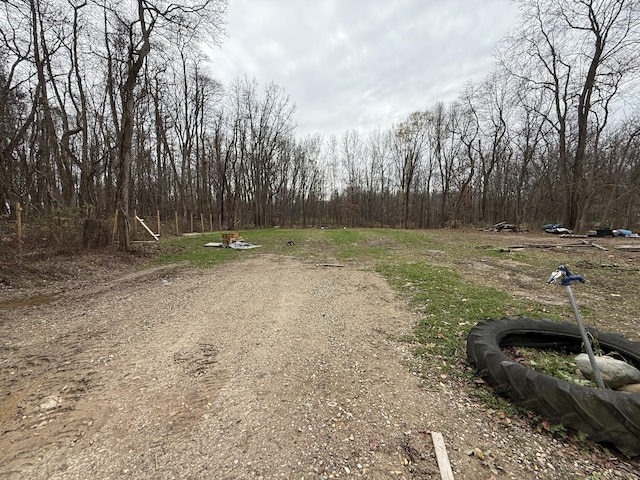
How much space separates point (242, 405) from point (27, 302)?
5.20m

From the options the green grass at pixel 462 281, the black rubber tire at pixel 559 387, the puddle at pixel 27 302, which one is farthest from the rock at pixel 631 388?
the puddle at pixel 27 302

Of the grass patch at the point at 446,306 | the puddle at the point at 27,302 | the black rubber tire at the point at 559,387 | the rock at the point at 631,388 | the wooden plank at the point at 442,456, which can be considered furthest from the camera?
the puddle at the point at 27,302

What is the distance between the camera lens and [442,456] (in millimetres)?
1716

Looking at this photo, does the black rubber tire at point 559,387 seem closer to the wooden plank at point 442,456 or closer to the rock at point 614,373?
the rock at point 614,373

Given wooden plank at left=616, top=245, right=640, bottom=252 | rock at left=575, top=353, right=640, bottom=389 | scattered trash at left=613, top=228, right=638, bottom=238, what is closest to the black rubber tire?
rock at left=575, top=353, right=640, bottom=389

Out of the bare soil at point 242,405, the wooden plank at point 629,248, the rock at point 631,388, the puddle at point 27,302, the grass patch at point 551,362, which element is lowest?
the bare soil at point 242,405

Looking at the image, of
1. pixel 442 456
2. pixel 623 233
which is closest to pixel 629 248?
pixel 623 233

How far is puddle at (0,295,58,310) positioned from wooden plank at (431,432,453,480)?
6338 mm

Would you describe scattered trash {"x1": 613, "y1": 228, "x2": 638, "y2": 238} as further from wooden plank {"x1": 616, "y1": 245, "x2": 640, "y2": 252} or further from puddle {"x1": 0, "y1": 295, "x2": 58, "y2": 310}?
puddle {"x1": 0, "y1": 295, "x2": 58, "y2": 310}

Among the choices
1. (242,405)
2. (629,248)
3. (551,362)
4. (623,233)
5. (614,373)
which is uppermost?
(623,233)

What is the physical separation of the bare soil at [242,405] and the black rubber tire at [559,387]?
15cm

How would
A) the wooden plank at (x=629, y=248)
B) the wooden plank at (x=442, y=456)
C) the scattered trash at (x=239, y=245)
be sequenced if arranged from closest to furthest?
1. the wooden plank at (x=442, y=456)
2. the wooden plank at (x=629, y=248)
3. the scattered trash at (x=239, y=245)

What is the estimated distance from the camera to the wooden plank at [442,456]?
5.22 feet

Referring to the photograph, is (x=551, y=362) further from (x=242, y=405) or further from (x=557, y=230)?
(x=557, y=230)
